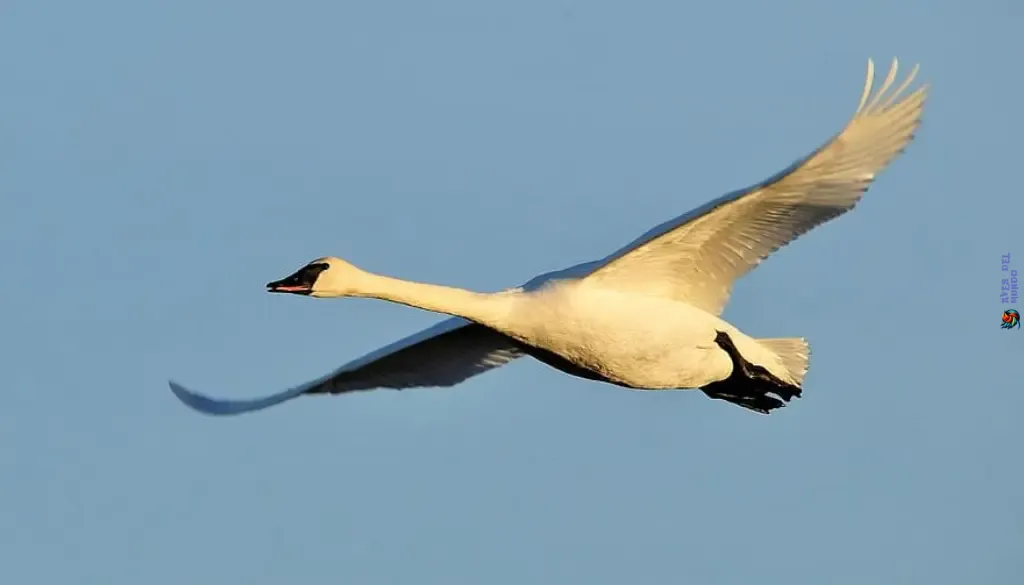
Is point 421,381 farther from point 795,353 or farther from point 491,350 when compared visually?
point 795,353

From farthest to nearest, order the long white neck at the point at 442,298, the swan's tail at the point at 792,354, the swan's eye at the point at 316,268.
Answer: the swan's tail at the point at 792,354 < the swan's eye at the point at 316,268 < the long white neck at the point at 442,298

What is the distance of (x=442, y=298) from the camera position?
1775 centimetres

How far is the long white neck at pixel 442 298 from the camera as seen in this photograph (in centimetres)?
1772

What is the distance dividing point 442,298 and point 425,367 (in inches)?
99.3

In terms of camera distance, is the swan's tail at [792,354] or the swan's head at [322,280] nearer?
the swan's head at [322,280]

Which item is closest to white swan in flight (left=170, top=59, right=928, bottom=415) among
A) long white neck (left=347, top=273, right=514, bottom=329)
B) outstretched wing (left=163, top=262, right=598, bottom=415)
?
long white neck (left=347, top=273, right=514, bottom=329)

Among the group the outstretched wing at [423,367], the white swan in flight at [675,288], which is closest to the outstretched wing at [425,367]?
the outstretched wing at [423,367]

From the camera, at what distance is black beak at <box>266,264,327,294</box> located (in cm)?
1777

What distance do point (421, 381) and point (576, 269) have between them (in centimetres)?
239

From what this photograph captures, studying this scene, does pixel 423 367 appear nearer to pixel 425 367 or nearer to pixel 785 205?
pixel 425 367

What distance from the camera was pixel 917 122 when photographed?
1825cm

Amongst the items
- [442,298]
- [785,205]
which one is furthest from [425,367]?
[785,205]

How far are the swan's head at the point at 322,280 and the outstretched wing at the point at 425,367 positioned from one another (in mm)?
2005

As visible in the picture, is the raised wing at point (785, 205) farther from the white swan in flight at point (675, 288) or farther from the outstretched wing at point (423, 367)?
the outstretched wing at point (423, 367)
